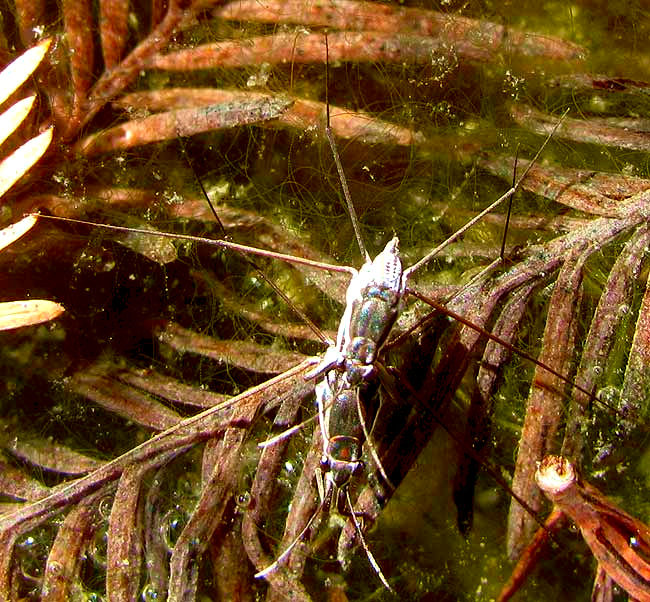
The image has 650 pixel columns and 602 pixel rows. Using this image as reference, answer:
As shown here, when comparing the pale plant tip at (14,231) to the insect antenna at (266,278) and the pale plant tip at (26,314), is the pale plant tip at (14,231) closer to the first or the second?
the pale plant tip at (26,314)

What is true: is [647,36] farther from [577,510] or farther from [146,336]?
[146,336]

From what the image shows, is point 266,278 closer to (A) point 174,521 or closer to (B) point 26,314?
(B) point 26,314

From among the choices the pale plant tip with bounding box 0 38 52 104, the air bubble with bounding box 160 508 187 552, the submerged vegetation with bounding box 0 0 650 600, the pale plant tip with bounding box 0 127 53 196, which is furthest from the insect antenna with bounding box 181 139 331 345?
the air bubble with bounding box 160 508 187 552

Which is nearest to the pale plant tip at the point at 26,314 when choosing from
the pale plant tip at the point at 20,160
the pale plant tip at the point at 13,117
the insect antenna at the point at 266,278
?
the pale plant tip at the point at 20,160

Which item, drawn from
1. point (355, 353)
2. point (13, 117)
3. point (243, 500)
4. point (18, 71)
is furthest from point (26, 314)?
point (355, 353)

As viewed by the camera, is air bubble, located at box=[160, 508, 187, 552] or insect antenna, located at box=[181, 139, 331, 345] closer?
insect antenna, located at box=[181, 139, 331, 345]

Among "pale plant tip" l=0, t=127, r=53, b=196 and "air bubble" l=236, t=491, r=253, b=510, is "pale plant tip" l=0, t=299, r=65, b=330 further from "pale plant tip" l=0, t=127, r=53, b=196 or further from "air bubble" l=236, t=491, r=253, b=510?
"air bubble" l=236, t=491, r=253, b=510
